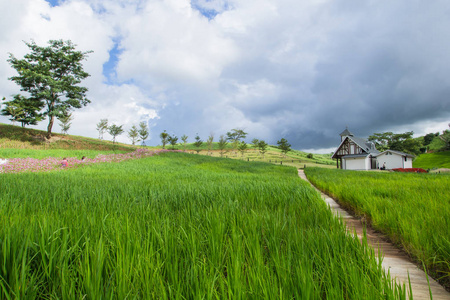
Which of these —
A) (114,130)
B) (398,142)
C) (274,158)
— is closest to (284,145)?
(274,158)

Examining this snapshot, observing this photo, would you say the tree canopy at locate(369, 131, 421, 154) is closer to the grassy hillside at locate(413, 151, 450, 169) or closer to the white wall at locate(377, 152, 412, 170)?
the grassy hillside at locate(413, 151, 450, 169)

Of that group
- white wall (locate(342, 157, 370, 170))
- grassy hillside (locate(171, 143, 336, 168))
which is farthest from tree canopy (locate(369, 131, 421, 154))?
white wall (locate(342, 157, 370, 170))

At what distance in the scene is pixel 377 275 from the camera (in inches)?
52.4

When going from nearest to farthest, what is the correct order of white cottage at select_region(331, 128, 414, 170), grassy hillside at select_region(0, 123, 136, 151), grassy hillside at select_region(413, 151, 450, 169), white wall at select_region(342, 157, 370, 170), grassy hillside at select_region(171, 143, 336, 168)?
grassy hillside at select_region(0, 123, 136, 151)
white wall at select_region(342, 157, 370, 170)
white cottage at select_region(331, 128, 414, 170)
grassy hillside at select_region(413, 151, 450, 169)
grassy hillside at select_region(171, 143, 336, 168)

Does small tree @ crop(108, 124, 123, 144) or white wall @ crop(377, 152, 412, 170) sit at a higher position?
small tree @ crop(108, 124, 123, 144)

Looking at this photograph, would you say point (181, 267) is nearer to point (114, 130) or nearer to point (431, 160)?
point (114, 130)

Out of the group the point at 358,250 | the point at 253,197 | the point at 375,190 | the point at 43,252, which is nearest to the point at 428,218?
the point at 358,250

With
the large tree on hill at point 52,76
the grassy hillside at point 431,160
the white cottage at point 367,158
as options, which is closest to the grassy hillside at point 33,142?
the large tree on hill at point 52,76

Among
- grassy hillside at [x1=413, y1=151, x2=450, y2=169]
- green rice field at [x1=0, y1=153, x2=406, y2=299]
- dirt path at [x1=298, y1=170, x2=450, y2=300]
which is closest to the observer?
green rice field at [x1=0, y1=153, x2=406, y2=299]

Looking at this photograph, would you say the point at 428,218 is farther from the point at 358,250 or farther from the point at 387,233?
the point at 358,250

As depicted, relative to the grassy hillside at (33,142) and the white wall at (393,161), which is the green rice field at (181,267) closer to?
the grassy hillside at (33,142)

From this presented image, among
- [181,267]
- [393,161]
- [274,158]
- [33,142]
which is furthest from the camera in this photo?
[274,158]

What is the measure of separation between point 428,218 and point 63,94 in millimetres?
43277

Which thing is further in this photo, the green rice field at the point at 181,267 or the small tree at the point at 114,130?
the small tree at the point at 114,130
